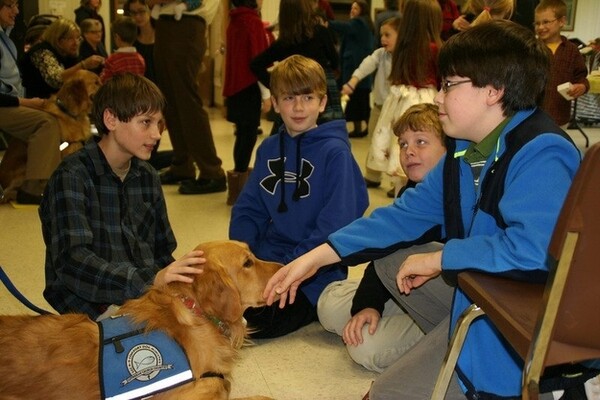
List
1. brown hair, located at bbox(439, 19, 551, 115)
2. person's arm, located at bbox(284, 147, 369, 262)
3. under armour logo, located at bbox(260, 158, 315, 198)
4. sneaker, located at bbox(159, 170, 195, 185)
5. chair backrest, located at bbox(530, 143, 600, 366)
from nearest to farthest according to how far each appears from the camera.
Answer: chair backrest, located at bbox(530, 143, 600, 366) < brown hair, located at bbox(439, 19, 551, 115) < person's arm, located at bbox(284, 147, 369, 262) < under armour logo, located at bbox(260, 158, 315, 198) < sneaker, located at bbox(159, 170, 195, 185)

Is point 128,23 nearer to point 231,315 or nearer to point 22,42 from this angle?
point 22,42

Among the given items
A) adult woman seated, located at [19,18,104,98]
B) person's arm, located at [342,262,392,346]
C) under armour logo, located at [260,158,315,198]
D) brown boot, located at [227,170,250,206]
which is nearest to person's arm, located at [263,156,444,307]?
person's arm, located at [342,262,392,346]

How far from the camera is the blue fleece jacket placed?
170cm

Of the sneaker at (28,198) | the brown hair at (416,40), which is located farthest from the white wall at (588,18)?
the sneaker at (28,198)

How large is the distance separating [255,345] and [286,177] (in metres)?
0.79

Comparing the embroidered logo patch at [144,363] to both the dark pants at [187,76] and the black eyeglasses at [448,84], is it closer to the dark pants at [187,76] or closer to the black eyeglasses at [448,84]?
the black eyeglasses at [448,84]

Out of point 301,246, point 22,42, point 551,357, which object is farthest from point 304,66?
point 22,42

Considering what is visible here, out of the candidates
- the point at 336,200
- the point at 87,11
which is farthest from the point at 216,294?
the point at 87,11

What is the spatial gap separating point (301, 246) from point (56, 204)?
1.08m

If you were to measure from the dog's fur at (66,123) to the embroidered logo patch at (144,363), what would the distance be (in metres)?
3.84

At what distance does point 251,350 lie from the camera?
3.10 m

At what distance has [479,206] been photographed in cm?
195

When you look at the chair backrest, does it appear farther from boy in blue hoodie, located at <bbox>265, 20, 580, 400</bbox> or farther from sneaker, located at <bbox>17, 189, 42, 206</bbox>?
sneaker, located at <bbox>17, 189, 42, 206</bbox>

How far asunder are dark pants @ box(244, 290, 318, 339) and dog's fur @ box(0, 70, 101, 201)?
2994 mm
